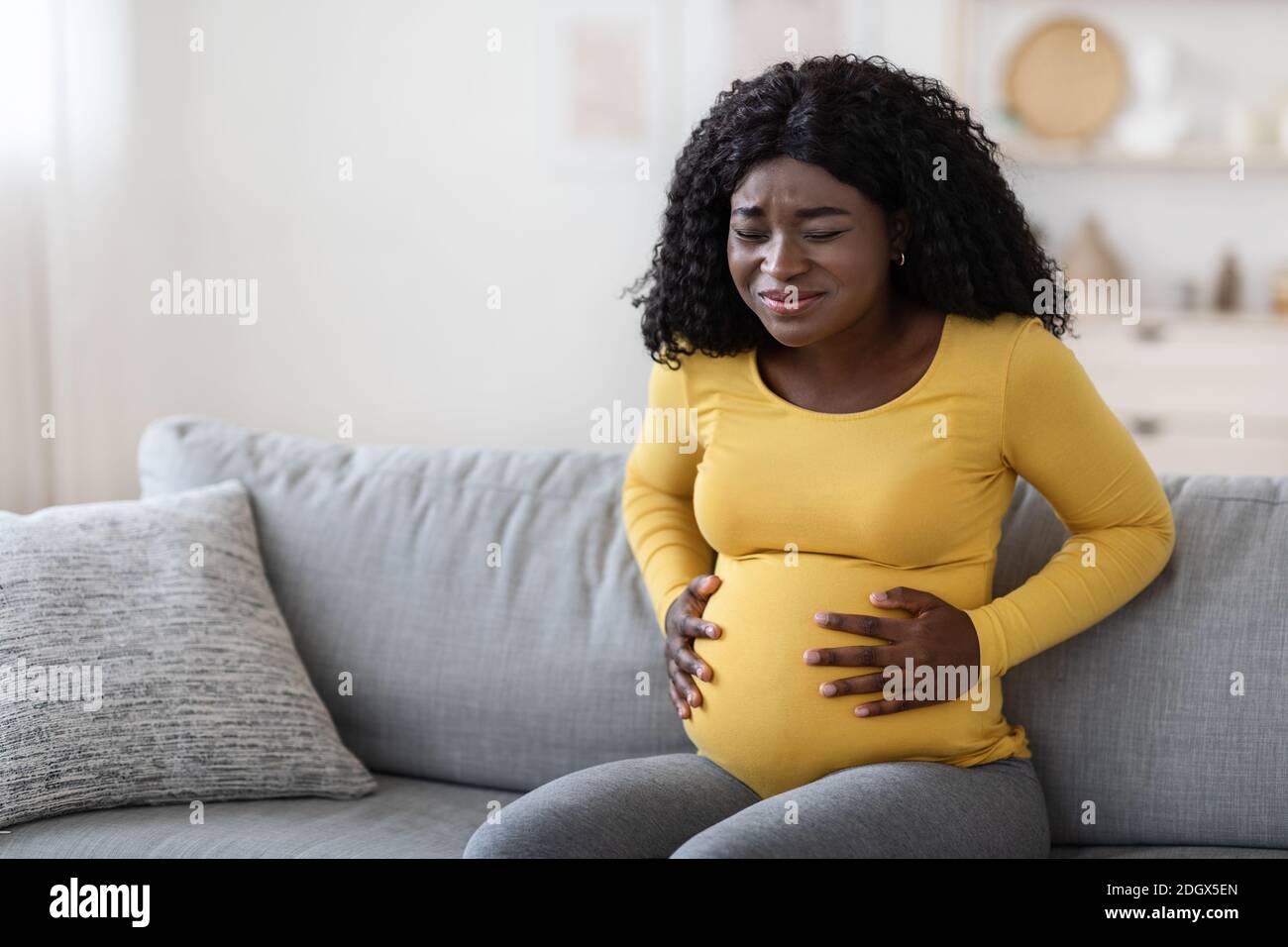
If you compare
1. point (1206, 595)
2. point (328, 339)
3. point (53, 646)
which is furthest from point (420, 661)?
point (328, 339)

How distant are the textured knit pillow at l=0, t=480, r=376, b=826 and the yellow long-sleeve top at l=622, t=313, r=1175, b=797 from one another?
0.55 meters

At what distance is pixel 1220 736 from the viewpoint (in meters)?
1.49

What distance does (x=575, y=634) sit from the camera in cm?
172

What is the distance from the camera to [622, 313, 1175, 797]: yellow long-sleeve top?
1.35m

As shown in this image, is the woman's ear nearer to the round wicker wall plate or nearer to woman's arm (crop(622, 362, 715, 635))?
woman's arm (crop(622, 362, 715, 635))

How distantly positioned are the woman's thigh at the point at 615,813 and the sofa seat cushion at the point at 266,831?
0.23 metres

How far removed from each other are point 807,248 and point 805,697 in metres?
0.46

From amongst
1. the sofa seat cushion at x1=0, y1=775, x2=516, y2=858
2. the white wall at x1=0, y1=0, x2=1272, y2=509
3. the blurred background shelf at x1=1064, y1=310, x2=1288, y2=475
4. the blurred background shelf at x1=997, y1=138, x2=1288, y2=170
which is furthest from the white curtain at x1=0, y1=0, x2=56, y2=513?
the blurred background shelf at x1=1064, y1=310, x2=1288, y2=475

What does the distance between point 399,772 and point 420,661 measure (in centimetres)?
16

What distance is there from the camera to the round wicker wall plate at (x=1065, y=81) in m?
3.68

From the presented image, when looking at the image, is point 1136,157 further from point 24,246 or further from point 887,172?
point 24,246
